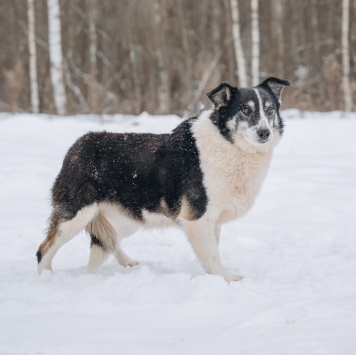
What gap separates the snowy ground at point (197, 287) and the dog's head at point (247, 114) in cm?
116

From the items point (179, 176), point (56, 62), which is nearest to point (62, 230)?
point (179, 176)

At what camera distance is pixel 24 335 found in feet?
11.6

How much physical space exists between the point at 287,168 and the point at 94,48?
1426 centimetres

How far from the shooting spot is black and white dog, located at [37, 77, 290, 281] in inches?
198

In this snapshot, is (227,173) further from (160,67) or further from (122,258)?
(160,67)

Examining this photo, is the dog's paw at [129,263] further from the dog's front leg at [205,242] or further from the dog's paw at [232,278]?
the dog's paw at [232,278]

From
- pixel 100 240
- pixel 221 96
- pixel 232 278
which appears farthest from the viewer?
pixel 100 240

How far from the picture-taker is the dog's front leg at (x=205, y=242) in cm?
498

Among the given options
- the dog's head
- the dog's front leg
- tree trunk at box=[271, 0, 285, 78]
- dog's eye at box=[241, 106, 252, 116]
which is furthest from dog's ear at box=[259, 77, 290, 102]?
tree trunk at box=[271, 0, 285, 78]

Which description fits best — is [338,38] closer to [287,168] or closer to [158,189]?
[287,168]

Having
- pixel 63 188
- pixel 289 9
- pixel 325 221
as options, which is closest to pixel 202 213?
pixel 63 188

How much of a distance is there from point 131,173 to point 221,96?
104 cm

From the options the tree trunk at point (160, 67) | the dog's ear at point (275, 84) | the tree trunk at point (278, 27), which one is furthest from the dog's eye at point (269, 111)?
the tree trunk at point (278, 27)

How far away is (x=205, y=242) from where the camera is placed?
502 cm
